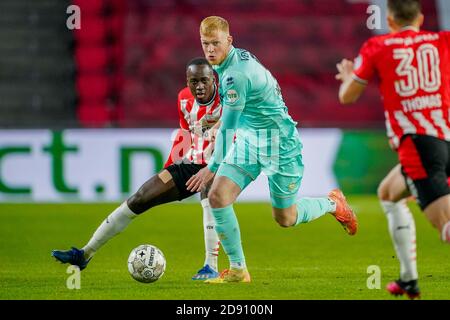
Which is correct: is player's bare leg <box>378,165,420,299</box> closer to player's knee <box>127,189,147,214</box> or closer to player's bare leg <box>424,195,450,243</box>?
player's bare leg <box>424,195,450,243</box>

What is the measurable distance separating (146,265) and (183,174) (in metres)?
0.82

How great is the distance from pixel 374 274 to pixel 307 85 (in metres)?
9.50

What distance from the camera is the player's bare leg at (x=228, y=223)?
7.21m

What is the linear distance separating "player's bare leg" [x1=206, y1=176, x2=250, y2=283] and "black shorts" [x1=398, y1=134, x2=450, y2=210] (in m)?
1.58

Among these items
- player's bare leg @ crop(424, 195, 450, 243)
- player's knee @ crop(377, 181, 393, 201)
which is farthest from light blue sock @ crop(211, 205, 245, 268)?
player's bare leg @ crop(424, 195, 450, 243)

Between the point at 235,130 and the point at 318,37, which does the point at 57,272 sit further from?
the point at 318,37

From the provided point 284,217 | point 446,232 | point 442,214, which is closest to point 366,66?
point 442,214

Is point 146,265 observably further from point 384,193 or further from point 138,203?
point 384,193

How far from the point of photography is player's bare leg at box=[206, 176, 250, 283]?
721 centimetres

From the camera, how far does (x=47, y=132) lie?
14.6 m

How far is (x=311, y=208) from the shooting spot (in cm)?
813

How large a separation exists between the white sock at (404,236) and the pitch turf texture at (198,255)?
22.8 inches

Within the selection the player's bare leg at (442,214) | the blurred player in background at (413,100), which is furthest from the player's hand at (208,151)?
the player's bare leg at (442,214)

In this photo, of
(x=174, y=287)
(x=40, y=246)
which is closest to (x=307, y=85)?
(x=40, y=246)
